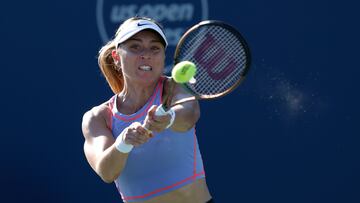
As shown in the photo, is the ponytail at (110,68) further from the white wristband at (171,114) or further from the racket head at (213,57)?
the white wristband at (171,114)

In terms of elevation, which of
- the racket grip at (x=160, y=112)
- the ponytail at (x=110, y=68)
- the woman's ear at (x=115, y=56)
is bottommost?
the racket grip at (x=160, y=112)

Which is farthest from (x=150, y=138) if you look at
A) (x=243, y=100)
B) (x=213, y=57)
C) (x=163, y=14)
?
(x=163, y=14)

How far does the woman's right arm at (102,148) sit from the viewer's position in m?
2.57

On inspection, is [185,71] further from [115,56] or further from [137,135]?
[115,56]

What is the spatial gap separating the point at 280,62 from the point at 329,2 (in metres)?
0.47

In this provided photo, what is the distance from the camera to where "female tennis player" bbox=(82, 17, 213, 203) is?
273cm

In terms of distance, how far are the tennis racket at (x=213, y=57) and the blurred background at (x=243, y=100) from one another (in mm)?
1551

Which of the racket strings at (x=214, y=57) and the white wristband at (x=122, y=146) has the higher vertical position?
the racket strings at (x=214, y=57)

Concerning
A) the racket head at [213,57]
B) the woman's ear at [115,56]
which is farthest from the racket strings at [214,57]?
the woman's ear at [115,56]

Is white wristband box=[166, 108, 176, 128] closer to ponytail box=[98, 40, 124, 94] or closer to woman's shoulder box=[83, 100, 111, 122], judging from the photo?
woman's shoulder box=[83, 100, 111, 122]

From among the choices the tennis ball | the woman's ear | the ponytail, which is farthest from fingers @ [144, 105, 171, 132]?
the ponytail

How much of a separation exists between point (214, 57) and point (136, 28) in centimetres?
45

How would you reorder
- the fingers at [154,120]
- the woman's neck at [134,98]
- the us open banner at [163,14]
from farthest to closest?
1. the us open banner at [163,14]
2. the woman's neck at [134,98]
3. the fingers at [154,120]

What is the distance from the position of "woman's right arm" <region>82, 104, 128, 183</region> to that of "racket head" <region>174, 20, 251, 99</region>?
368mm
